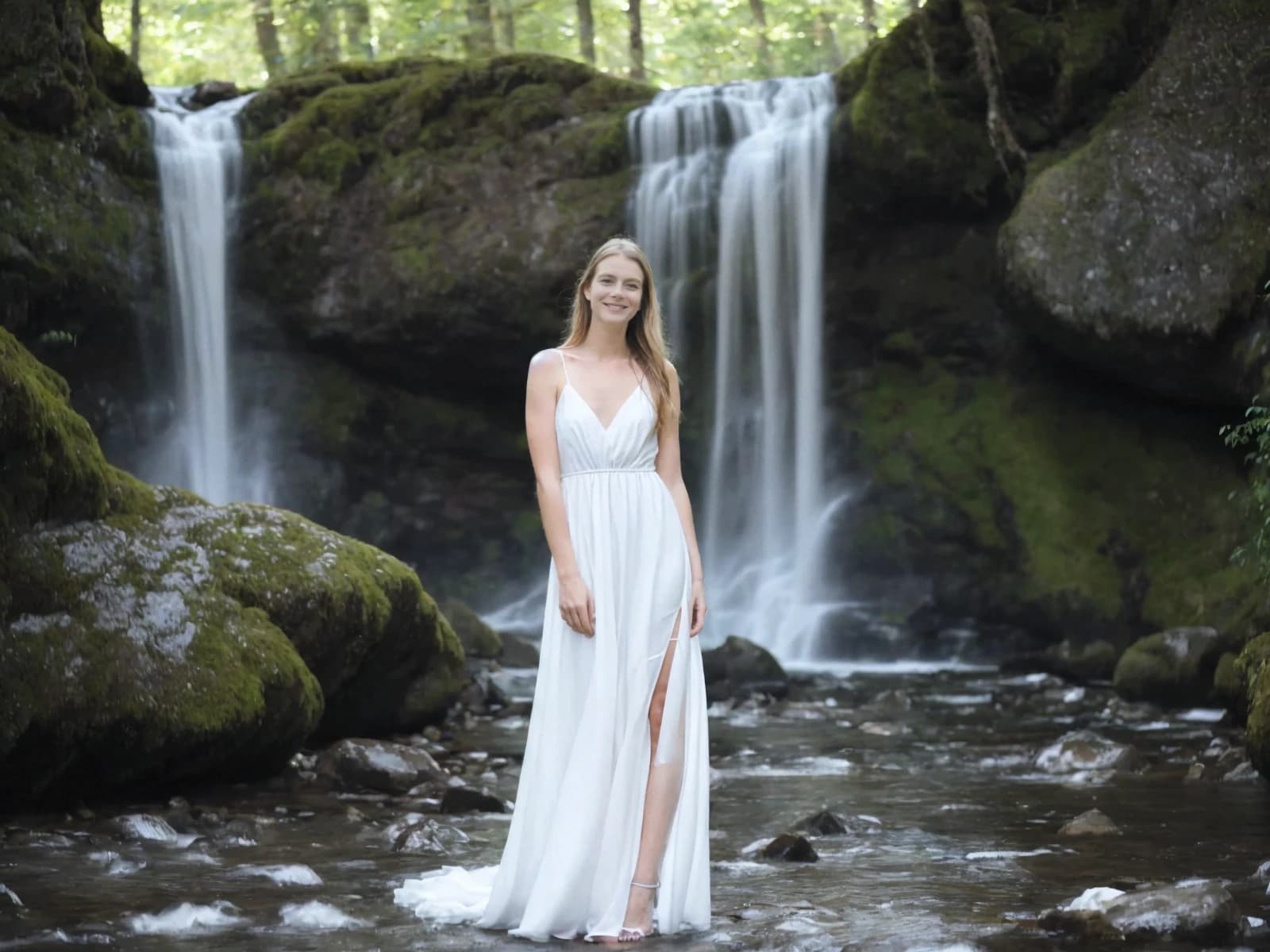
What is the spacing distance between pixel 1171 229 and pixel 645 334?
11172 millimetres

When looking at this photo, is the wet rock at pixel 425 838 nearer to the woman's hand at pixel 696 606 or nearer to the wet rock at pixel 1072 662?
the woman's hand at pixel 696 606

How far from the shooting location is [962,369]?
58.5 ft

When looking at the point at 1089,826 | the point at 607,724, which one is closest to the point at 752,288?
the point at 1089,826

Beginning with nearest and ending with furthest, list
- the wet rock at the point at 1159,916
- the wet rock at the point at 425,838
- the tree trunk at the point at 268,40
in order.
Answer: the wet rock at the point at 1159,916 < the wet rock at the point at 425,838 < the tree trunk at the point at 268,40

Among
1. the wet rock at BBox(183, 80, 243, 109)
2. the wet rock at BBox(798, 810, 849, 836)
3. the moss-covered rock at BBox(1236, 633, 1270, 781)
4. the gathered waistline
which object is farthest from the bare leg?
the wet rock at BBox(183, 80, 243, 109)

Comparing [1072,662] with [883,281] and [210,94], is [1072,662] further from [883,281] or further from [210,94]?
[210,94]

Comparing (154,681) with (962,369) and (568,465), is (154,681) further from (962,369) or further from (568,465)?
(962,369)

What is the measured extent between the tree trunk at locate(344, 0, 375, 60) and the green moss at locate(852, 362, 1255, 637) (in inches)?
665

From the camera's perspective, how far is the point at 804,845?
616 cm

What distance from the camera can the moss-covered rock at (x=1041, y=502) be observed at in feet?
50.9

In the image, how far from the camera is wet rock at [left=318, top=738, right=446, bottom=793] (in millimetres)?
8008

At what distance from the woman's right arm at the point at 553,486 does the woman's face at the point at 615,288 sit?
0.73ft

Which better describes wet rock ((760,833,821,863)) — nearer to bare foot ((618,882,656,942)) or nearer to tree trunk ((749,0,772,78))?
bare foot ((618,882,656,942))

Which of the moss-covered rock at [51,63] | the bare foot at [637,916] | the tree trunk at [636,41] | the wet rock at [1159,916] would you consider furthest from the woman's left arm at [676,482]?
the tree trunk at [636,41]
